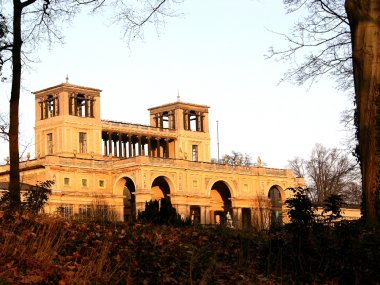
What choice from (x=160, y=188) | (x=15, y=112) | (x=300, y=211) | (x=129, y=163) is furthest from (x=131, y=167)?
(x=300, y=211)

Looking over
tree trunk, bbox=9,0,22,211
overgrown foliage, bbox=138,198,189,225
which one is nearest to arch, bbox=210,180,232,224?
overgrown foliage, bbox=138,198,189,225

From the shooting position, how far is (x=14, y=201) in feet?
45.7

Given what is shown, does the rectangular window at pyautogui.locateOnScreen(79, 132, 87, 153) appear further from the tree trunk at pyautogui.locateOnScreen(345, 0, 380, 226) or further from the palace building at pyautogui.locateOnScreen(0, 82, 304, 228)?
the tree trunk at pyautogui.locateOnScreen(345, 0, 380, 226)

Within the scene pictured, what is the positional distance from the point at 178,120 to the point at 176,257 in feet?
252

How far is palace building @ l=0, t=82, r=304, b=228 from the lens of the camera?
68562 millimetres

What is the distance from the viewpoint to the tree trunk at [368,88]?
41.9ft

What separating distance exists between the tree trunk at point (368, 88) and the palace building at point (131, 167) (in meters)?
51.5

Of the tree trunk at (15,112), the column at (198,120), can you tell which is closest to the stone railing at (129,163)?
the column at (198,120)

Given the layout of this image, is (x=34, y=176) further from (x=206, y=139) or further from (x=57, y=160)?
(x=206, y=139)

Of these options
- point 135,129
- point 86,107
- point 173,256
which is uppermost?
point 86,107

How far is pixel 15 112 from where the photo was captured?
14523 millimetres

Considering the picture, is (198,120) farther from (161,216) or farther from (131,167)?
(161,216)

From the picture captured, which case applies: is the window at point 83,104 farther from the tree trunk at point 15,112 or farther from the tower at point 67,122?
the tree trunk at point 15,112

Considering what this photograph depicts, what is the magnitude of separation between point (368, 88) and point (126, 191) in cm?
6317
